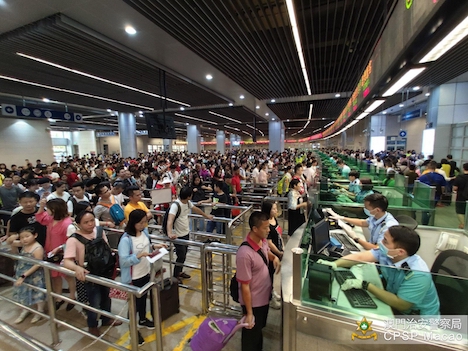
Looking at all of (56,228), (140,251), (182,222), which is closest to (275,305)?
(182,222)

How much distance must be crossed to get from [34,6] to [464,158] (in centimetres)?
1617

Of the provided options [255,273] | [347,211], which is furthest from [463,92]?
[255,273]

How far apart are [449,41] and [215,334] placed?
13.2ft

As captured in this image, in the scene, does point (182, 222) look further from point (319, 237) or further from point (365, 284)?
point (365, 284)

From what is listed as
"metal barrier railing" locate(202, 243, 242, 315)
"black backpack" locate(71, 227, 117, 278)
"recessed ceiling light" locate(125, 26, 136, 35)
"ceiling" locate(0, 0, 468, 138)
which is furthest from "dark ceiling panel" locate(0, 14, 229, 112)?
"metal barrier railing" locate(202, 243, 242, 315)

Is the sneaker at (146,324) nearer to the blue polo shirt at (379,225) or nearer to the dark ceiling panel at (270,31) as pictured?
the blue polo shirt at (379,225)

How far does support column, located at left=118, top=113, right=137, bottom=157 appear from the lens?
1778 cm

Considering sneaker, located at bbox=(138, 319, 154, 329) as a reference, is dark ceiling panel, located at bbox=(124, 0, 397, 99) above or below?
above

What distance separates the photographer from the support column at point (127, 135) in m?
17.8

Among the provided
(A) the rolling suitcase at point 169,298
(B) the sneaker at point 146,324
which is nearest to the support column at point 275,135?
(A) the rolling suitcase at point 169,298

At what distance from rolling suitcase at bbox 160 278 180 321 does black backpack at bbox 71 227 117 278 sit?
0.71m

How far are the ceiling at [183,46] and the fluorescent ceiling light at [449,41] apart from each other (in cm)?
241

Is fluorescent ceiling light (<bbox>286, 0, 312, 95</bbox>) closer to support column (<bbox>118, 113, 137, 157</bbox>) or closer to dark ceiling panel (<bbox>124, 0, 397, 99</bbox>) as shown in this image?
dark ceiling panel (<bbox>124, 0, 397, 99</bbox>)

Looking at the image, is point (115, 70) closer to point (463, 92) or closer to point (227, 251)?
point (227, 251)
